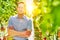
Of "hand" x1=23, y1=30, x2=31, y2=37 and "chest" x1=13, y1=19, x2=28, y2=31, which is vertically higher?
"chest" x1=13, y1=19, x2=28, y2=31

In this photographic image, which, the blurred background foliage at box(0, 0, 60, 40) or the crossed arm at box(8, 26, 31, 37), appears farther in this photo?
the crossed arm at box(8, 26, 31, 37)

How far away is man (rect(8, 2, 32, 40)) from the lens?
4.30 ft

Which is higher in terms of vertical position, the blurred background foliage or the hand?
the blurred background foliage

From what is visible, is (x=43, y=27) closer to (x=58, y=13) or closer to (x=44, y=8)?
(x=44, y=8)

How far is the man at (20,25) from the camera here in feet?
4.30

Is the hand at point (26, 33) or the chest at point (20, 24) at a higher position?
the chest at point (20, 24)

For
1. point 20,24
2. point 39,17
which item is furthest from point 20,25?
point 39,17

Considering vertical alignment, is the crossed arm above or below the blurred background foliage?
below

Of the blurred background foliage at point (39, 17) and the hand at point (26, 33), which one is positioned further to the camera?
the hand at point (26, 33)

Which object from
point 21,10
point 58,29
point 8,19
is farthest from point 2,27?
point 58,29

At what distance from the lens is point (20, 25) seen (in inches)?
51.9

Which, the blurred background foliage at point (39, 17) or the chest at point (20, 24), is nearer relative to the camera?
the blurred background foliage at point (39, 17)

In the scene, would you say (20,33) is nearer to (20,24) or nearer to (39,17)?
(20,24)

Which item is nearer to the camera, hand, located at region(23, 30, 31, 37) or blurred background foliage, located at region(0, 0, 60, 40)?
blurred background foliage, located at region(0, 0, 60, 40)
